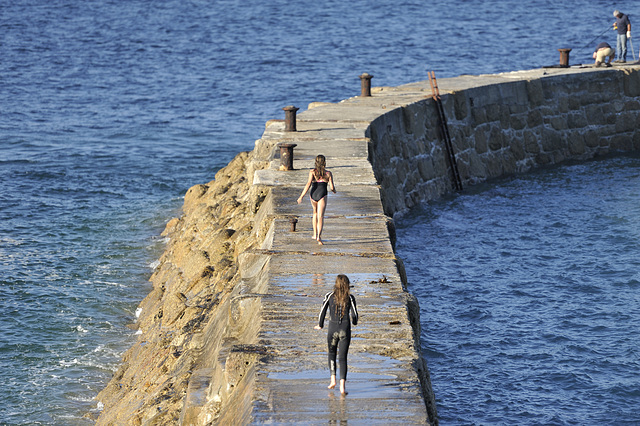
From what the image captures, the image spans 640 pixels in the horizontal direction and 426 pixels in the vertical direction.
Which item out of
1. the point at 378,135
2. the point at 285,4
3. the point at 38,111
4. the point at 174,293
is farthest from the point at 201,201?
the point at 285,4

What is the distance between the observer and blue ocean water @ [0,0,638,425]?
15625mm

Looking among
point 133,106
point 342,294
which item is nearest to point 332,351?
point 342,294

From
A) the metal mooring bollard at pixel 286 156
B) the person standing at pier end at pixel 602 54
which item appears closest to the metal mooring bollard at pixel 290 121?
the metal mooring bollard at pixel 286 156

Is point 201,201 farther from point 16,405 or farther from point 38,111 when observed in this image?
point 38,111

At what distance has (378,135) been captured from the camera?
19156 mm

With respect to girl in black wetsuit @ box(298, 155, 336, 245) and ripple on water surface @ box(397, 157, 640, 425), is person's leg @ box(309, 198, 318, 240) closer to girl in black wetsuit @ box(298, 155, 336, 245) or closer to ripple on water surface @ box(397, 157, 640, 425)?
girl in black wetsuit @ box(298, 155, 336, 245)

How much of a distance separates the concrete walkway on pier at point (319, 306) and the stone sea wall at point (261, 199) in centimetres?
18

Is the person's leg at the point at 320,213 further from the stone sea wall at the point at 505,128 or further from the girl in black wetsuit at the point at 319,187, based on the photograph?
the stone sea wall at the point at 505,128

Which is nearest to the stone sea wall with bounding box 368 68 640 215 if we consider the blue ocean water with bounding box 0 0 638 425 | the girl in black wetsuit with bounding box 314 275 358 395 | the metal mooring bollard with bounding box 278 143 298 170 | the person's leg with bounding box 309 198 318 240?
the metal mooring bollard with bounding box 278 143 298 170

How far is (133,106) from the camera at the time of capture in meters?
35.9

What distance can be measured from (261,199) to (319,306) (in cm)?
523

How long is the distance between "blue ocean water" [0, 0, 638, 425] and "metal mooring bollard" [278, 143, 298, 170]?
3.19 meters

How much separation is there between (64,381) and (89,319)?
2469 millimetres

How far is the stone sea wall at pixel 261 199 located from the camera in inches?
392
